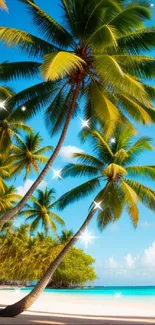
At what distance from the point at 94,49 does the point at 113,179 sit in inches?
206

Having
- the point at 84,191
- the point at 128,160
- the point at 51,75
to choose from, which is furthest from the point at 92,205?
the point at 51,75

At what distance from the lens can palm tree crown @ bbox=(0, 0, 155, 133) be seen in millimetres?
11602

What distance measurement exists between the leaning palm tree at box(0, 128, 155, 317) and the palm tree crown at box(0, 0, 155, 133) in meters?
2.41

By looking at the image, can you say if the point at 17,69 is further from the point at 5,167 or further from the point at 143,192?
the point at 5,167

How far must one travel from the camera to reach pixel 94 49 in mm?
11789

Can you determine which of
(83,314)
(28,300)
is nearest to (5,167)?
(83,314)

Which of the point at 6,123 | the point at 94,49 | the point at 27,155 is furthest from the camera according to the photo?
the point at 27,155

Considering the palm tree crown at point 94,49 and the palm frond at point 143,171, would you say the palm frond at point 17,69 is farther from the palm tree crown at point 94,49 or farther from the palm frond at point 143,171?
the palm frond at point 143,171

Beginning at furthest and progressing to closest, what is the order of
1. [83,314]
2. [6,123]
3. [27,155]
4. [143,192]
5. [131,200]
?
[27,155] < [83,314] < [143,192] < [6,123] < [131,200]

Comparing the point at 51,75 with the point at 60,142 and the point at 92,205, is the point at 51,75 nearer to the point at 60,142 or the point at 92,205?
the point at 60,142

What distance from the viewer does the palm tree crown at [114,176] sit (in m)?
14.6

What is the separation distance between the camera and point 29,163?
837 inches

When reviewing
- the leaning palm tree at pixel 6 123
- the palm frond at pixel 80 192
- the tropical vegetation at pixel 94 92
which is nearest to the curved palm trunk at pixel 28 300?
the tropical vegetation at pixel 94 92

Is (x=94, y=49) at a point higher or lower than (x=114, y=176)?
higher
